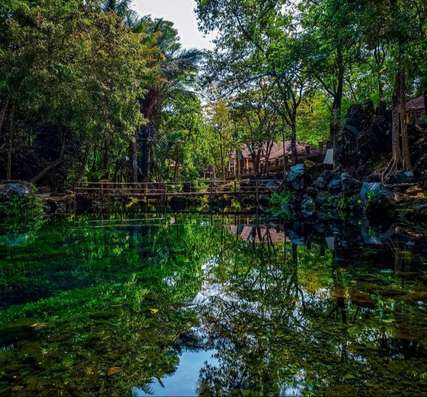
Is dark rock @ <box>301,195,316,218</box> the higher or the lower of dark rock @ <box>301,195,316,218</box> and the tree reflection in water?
the higher

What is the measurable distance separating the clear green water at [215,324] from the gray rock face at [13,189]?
10.9 m

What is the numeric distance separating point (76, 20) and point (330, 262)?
15.7 meters

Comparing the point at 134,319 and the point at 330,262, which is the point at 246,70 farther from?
the point at 134,319

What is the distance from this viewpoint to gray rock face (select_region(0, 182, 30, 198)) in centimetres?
1714

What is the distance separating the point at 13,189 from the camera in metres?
17.4

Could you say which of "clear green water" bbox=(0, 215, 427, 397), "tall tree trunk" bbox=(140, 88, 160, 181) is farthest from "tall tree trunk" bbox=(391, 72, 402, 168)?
"tall tree trunk" bbox=(140, 88, 160, 181)

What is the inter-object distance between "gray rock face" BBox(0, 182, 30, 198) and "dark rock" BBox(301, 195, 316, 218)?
13.0 metres

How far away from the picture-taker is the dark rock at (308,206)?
672 inches

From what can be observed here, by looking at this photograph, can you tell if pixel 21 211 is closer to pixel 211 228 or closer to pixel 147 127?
pixel 211 228

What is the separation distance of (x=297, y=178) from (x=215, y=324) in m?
16.4

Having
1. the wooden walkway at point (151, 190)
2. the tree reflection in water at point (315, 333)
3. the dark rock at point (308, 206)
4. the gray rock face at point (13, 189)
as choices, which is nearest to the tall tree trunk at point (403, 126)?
the dark rock at point (308, 206)

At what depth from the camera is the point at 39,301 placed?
183 inches

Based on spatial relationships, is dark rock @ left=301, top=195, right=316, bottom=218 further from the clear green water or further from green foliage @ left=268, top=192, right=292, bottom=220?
the clear green water

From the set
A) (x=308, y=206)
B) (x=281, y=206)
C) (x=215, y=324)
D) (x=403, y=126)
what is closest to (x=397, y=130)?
(x=403, y=126)
